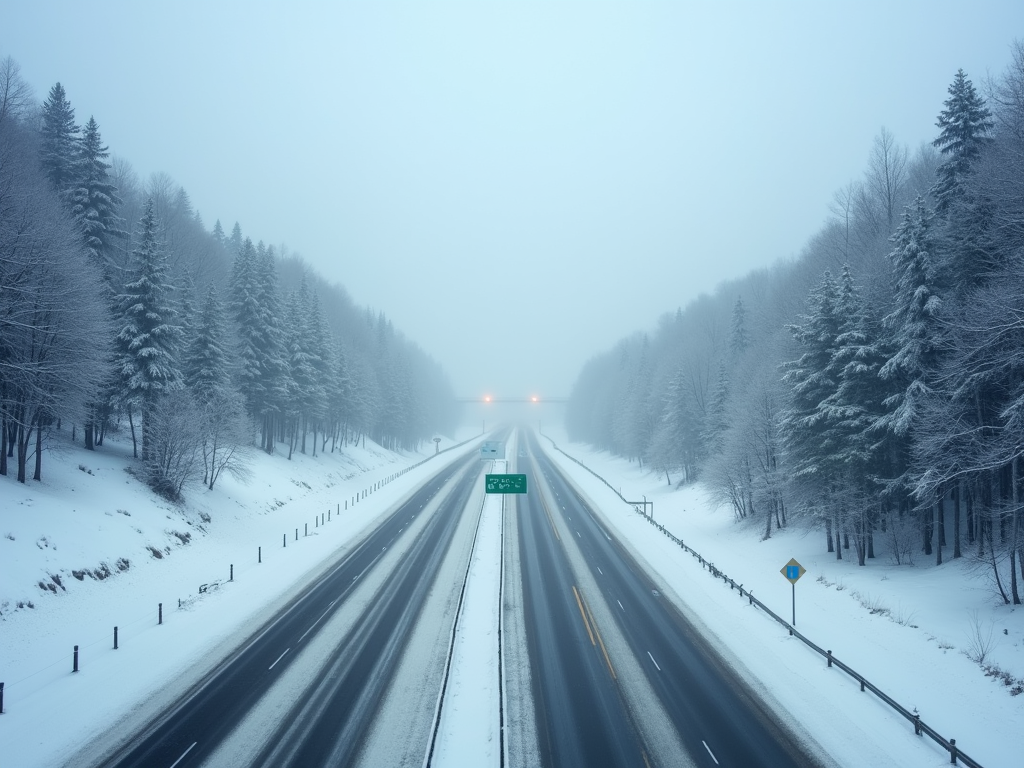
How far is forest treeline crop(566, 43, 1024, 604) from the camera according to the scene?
18.6 meters

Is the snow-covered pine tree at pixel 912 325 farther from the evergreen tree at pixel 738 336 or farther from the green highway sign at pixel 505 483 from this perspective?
the evergreen tree at pixel 738 336

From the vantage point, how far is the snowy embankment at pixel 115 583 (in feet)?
50.8

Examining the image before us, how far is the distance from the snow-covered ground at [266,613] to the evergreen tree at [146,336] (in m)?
4.25

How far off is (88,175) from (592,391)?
11590cm

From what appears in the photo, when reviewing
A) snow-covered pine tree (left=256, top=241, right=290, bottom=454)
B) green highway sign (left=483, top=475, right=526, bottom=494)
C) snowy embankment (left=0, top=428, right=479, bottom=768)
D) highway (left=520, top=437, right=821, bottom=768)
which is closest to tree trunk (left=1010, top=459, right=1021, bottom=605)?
highway (left=520, top=437, right=821, bottom=768)

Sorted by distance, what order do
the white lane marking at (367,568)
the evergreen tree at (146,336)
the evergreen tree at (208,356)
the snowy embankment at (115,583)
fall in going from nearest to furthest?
the snowy embankment at (115,583) → the white lane marking at (367,568) → the evergreen tree at (146,336) → the evergreen tree at (208,356)

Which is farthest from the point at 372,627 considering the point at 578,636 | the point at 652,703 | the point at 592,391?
the point at 592,391

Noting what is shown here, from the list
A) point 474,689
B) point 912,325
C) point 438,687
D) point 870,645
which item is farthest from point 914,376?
point 438,687

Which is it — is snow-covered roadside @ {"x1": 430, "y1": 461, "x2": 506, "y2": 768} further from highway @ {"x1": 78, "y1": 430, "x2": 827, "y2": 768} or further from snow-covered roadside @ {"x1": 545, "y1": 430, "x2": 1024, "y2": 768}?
snow-covered roadside @ {"x1": 545, "y1": 430, "x2": 1024, "y2": 768}

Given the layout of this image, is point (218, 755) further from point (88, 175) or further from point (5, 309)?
point (88, 175)

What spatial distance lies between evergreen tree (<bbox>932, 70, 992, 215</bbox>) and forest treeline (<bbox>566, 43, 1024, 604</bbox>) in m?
0.07

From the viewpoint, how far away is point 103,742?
1357cm

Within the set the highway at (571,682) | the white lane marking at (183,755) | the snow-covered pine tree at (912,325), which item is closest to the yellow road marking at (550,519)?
the highway at (571,682)

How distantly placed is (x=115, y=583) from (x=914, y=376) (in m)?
34.7
